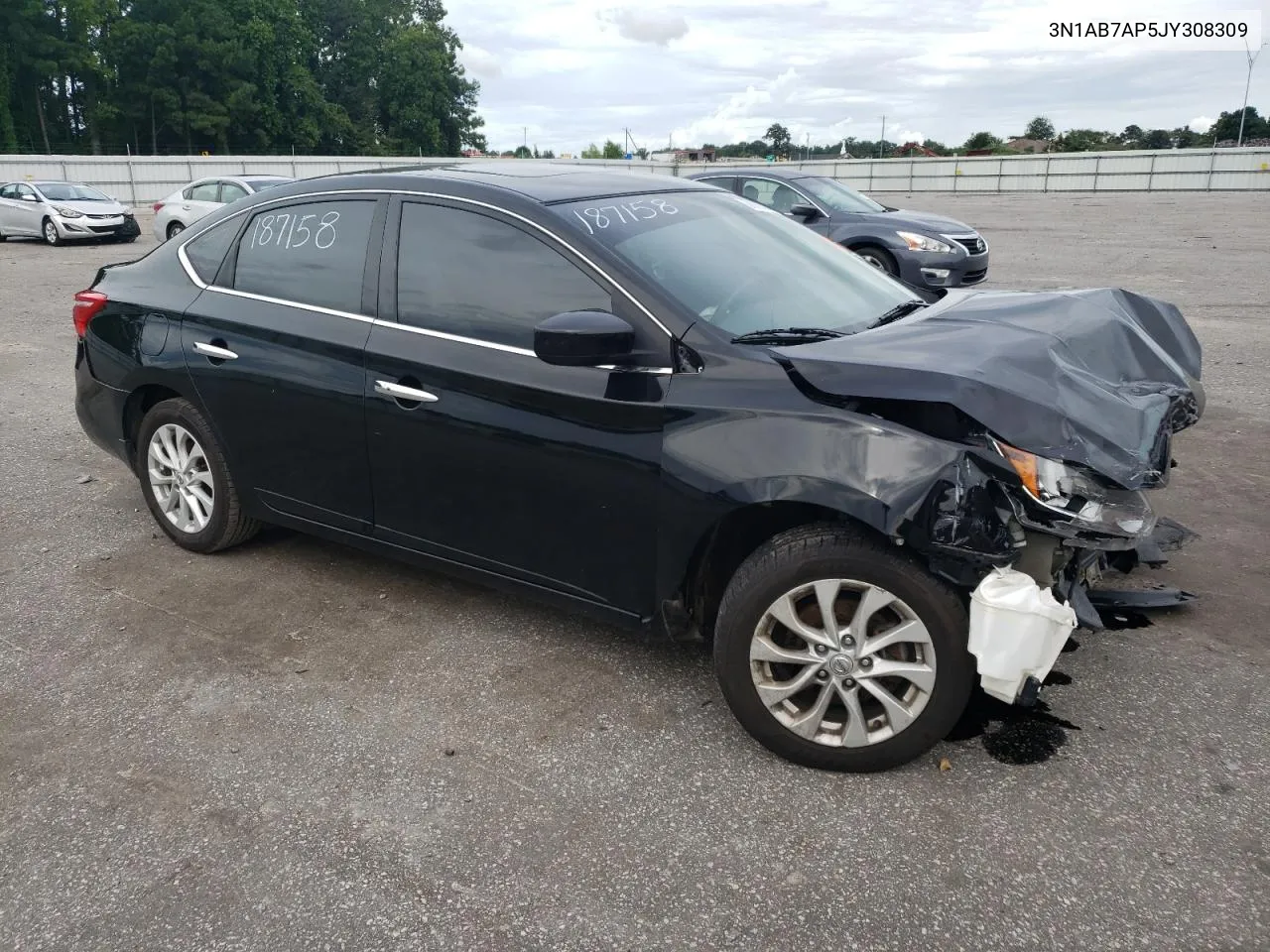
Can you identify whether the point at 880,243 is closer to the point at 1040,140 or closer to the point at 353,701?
the point at 353,701

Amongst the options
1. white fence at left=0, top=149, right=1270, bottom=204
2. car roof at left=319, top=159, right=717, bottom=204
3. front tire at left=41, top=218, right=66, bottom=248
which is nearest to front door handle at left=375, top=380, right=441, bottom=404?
car roof at left=319, top=159, right=717, bottom=204

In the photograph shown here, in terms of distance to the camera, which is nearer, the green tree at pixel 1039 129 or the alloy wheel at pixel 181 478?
the alloy wheel at pixel 181 478

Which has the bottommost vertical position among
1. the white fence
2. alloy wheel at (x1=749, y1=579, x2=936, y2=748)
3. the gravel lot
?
the gravel lot

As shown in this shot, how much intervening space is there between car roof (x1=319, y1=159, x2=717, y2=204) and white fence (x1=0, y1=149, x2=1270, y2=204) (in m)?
29.6

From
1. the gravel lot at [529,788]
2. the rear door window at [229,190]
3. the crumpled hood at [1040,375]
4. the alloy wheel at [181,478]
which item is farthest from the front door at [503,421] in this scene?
the rear door window at [229,190]

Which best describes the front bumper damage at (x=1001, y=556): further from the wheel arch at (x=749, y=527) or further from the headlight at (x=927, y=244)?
the headlight at (x=927, y=244)

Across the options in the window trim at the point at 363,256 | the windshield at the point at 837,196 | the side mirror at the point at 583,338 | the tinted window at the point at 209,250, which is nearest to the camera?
the side mirror at the point at 583,338

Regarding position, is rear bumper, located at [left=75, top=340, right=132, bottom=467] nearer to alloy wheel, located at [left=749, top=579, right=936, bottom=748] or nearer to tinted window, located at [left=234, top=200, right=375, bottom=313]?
tinted window, located at [left=234, top=200, right=375, bottom=313]

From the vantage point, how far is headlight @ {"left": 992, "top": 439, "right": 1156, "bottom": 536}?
2.82 m

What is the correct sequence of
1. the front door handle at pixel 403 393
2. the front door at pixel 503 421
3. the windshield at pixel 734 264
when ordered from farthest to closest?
the front door handle at pixel 403 393
the windshield at pixel 734 264
the front door at pixel 503 421

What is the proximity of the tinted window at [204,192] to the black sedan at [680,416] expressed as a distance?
16.4m

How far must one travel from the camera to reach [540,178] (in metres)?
3.97

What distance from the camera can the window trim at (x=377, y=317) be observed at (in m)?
3.33

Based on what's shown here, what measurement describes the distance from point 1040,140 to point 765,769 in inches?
3678
